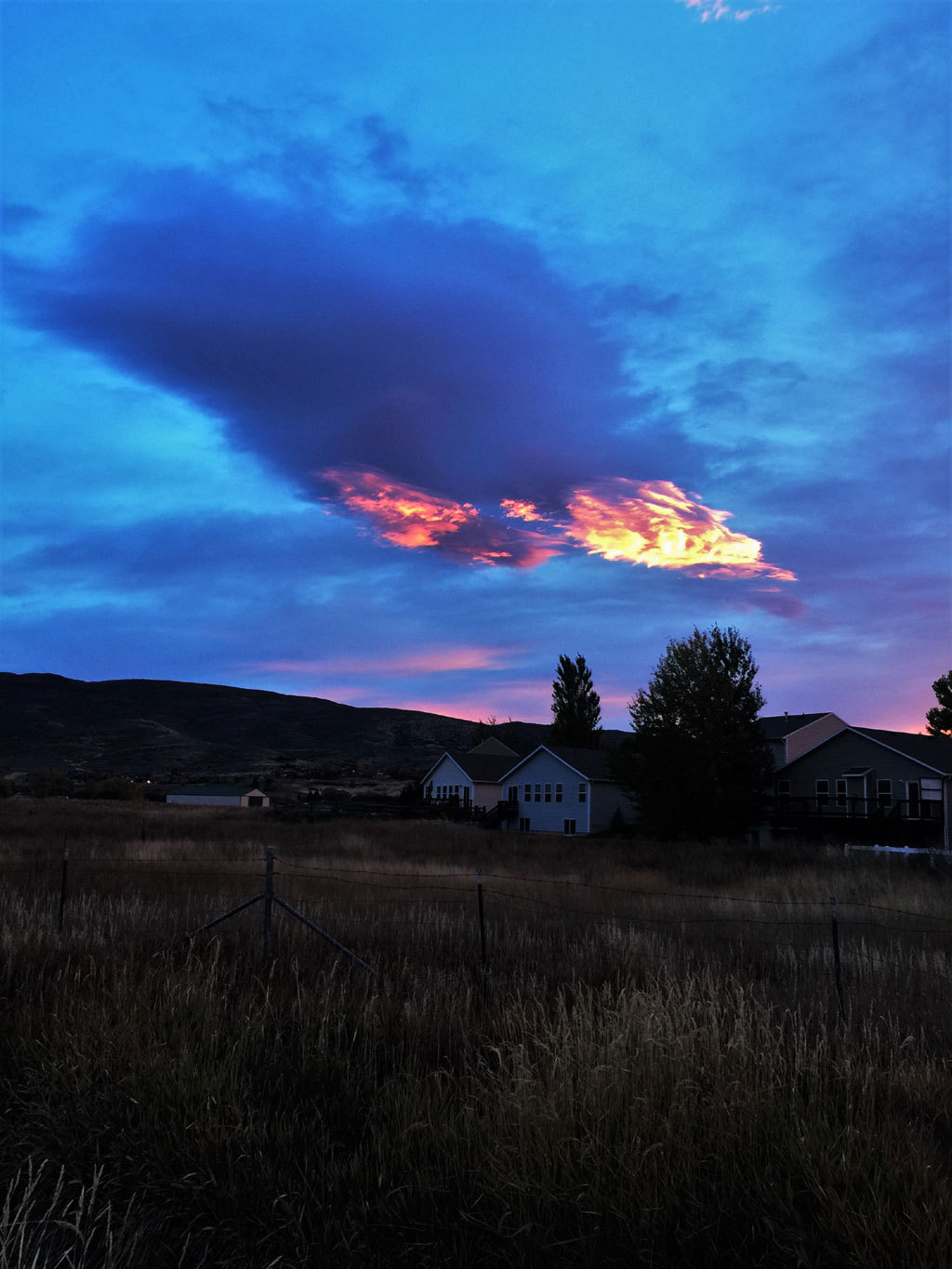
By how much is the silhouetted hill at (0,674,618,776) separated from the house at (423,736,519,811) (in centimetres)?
3272

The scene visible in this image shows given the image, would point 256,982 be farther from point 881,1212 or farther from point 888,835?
point 888,835

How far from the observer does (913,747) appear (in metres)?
44.2

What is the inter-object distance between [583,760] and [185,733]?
126 m

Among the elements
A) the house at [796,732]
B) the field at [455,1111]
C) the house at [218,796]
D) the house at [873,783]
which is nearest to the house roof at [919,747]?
the house at [873,783]

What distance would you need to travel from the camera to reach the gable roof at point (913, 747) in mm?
42406

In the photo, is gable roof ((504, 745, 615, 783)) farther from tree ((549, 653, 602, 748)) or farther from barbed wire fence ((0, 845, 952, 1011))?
barbed wire fence ((0, 845, 952, 1011))

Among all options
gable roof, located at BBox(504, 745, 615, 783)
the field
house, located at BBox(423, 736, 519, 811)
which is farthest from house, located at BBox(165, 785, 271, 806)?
the field

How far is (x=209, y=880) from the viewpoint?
712 inches

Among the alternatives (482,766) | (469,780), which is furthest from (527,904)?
(482,766)

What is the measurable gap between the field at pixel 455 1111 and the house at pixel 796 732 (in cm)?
4290

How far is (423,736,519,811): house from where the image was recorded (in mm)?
65812

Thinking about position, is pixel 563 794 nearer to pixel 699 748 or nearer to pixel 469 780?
pixel 469 780

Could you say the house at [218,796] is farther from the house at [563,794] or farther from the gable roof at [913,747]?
the gable roof at [913,747]

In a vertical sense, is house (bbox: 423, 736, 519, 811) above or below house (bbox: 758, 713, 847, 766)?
below
